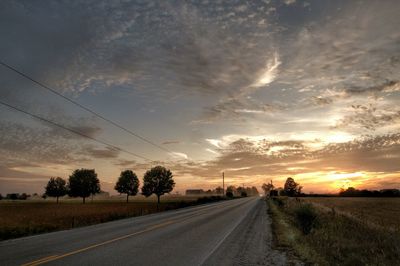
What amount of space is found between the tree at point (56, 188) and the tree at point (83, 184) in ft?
62.0

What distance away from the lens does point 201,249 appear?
12.2 m

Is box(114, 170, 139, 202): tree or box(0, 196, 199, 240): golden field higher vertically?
box(114, 170, 139, 202): tree

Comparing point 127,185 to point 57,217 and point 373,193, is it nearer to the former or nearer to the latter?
point 57,217

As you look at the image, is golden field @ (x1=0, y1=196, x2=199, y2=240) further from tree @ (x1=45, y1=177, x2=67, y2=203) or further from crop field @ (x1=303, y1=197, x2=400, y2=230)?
tree @ (x1=45, y1=177, x2=67, y2=203)

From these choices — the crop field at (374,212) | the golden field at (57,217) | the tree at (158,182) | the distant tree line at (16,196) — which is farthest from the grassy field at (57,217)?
the distant tree line at (16,196)

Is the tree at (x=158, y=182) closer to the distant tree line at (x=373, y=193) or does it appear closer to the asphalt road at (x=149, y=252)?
the distant tree line at (x=373, y=193)

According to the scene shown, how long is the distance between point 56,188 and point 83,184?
26.0 m

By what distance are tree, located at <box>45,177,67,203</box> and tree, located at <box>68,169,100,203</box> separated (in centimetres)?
1890

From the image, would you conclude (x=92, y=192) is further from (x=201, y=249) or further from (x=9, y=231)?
(x=201, y=249)

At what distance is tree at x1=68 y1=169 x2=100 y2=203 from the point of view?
117 meters

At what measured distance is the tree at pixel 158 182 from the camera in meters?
113

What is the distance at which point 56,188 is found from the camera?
137m

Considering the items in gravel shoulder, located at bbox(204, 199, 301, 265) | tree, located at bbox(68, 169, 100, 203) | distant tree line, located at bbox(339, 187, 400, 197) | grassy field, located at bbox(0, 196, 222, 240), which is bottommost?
gravel shoulder, located at bbox(204, 199, 301, 265)

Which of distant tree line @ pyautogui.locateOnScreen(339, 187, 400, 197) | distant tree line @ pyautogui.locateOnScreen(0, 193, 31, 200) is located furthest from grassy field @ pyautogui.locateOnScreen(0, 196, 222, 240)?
distant tree line @ pyautogui.locateOnScreen(0, 193, 31, 200)
